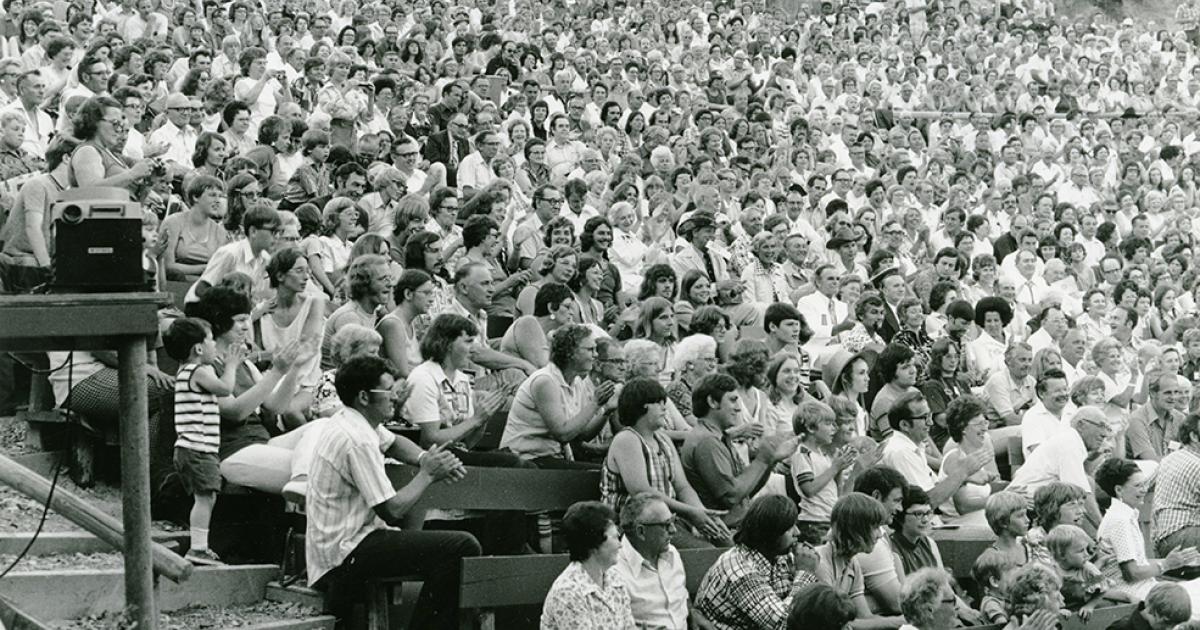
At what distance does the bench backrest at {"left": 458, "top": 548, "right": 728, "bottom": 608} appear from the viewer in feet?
25.0

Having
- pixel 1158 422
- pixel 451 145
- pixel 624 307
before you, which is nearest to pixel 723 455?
pixel 624 307

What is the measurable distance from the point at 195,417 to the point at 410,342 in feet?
7.06

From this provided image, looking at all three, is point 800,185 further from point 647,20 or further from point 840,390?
point 647,20

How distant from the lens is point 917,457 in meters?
10.1

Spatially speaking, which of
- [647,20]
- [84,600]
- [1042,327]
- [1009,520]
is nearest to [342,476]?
[84,600]

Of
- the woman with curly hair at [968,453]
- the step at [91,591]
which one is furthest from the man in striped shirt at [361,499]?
the woman with curly hair at [968,453]

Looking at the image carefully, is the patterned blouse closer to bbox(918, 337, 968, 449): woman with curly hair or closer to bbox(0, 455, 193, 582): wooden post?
bbox(0, 455, 193, 582): wooden post

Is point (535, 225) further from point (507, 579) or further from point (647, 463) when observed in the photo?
point (507, 579)

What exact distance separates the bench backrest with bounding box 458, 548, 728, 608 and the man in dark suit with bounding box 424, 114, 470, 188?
8.33m

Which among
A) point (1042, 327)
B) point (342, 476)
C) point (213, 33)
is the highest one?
point (213, 33)

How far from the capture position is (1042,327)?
14.6 m

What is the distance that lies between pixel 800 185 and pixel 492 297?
6.28 metres

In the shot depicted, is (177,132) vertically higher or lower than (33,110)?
lower

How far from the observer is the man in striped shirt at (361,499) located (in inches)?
289
